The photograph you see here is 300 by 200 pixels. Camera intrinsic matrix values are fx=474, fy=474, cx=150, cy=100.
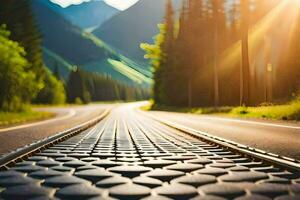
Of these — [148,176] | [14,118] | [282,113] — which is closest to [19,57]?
[14,118]

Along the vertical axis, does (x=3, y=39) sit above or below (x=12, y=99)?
above

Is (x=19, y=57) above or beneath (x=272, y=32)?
beneath

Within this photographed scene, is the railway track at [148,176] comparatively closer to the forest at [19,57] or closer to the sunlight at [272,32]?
the forest at [19,57]

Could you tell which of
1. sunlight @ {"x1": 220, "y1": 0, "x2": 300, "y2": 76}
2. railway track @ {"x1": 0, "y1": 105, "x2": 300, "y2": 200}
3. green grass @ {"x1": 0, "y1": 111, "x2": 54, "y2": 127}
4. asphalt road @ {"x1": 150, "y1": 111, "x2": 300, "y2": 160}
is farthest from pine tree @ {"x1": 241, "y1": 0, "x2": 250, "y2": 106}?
railway track @ {"x1": 0, "y1": 105, "x2": 300, "y2": 200}

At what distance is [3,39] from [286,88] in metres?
29.1

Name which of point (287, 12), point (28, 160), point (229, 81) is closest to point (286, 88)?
point (287, 12)

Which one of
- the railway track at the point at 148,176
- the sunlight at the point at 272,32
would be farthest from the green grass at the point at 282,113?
the railway track at the point at 148,176

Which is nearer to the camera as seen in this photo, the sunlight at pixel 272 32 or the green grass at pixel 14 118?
the green grass at pixel 14 118

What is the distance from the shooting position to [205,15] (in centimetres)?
7494

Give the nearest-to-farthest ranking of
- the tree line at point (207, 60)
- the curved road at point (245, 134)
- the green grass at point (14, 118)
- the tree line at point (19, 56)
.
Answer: the curved road at point (245, 134), the green grass at point (14, 118), the tree line at point (19, 56), the tree line at point (207, 60)

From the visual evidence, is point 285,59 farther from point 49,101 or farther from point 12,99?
point 49,101

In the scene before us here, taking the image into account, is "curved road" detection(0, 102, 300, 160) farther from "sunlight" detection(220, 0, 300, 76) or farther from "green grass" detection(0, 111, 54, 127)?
"sunlight" detection(220, 0, 300, 76)

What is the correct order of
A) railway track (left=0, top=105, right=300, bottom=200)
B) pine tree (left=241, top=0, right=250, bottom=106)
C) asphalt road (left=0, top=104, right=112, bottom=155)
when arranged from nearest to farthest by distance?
railway track (left=0, top=105, right=300, bottom=200), asphalt road (left=0, top=104, right=112, bottom=155), pine tree (left=241, top=0, right=250, bottom=106)

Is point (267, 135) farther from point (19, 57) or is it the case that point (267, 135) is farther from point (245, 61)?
point (19, 57)
